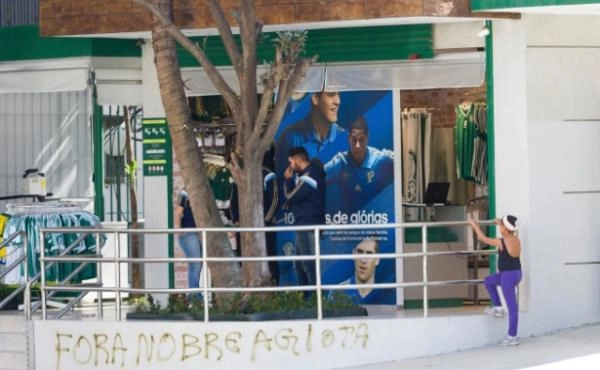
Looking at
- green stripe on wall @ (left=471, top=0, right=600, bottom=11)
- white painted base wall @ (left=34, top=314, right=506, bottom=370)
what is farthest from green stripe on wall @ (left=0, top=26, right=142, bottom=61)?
green stripe on wall @ (left=471, top=0, right=600, bottom=11)

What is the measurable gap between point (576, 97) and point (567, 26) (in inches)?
31.2

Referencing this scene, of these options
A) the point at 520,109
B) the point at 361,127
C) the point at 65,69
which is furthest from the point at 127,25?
the point at 520,109

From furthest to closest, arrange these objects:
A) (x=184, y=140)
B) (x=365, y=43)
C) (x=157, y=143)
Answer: (x=157, y=143)
(x=365, y=43)
(x=184, y=140)

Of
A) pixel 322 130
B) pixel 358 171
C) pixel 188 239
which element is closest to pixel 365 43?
pixel 322 130

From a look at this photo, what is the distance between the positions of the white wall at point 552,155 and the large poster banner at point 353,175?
177 cm

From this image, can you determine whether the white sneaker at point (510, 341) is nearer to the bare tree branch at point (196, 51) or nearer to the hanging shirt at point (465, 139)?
the hanging shirt at point (465, 139)

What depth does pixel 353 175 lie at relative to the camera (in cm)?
1734

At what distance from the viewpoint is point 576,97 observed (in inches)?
631

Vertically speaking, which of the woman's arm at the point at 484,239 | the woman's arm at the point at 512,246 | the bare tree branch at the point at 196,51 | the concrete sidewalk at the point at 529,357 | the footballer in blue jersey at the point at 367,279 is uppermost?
the bare tree branch at the point at 196,51

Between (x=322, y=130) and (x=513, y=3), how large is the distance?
130 inches

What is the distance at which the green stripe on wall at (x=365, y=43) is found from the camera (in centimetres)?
1695

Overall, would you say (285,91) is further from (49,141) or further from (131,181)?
(49,141)

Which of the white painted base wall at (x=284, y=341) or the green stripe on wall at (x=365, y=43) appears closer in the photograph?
the white painted base wall at (x=284, y=341)

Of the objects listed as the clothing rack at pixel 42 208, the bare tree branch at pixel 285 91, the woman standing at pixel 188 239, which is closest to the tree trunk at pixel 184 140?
the bare tree branch at pixel 285 91
